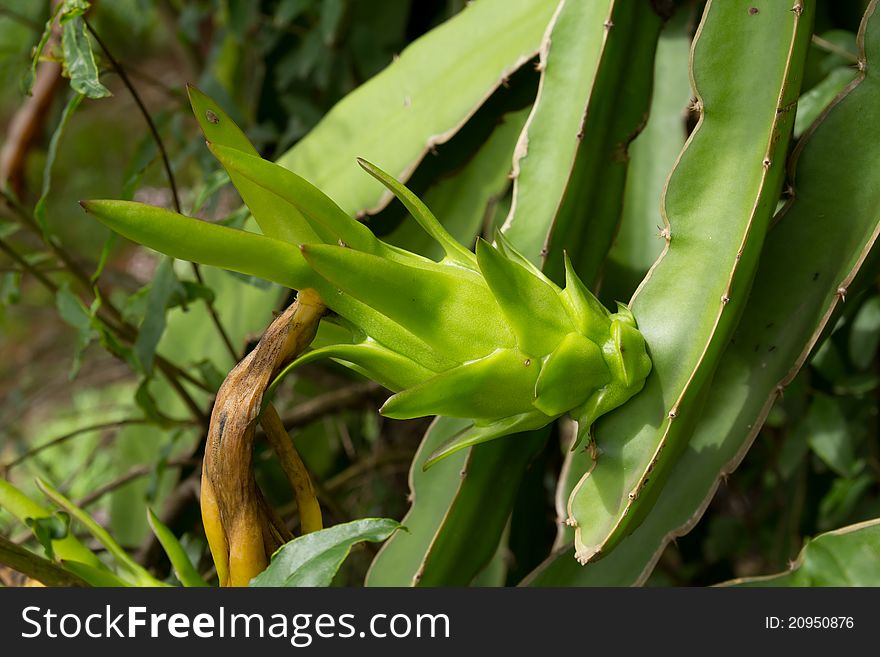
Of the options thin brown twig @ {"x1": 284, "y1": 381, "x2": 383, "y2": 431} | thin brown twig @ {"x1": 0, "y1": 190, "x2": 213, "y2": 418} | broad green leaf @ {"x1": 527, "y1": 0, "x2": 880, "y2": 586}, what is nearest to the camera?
broad green leaf @ {"x1": 527, "y1": 0, "x2": 880, "y2": 586}

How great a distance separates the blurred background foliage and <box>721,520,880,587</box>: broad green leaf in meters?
0.14

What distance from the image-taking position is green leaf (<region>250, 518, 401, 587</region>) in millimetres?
388

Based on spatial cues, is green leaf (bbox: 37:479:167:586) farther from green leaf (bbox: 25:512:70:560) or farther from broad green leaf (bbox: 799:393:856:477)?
broad green leaf (bbox: 799:393:856:477)

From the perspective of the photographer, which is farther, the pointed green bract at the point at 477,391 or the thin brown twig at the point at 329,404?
the thin brown twig at the point at 329,404

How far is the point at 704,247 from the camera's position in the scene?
18.7 inches

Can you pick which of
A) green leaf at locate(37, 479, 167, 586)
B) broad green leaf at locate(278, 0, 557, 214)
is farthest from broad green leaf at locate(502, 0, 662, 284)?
green leaf at locate(37, 479, 167, 586)

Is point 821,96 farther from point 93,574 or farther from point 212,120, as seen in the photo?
point 93,574

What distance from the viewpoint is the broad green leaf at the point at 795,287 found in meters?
0.50

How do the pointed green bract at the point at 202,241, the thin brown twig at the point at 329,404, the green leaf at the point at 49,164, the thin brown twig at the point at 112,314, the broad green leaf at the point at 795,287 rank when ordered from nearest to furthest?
the pointed green bract at the point at 202,241
the broad green leaf at the point at 795,287
the green leaf at the point at 49,164
the thin brown twig at the point at 112,314
the thin brown twig at the point at 329,404

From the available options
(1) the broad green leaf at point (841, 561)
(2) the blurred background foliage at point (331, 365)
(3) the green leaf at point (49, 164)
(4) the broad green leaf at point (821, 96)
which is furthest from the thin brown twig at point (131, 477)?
(4) the broad green leaf at point (821, 96)

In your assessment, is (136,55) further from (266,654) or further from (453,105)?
(266,654)

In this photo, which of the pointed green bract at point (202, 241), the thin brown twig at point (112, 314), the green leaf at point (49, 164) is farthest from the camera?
the thin brown twig at point (112, 314)

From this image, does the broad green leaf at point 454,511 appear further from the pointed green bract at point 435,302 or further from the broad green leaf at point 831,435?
the broad green leaf at point 831,435

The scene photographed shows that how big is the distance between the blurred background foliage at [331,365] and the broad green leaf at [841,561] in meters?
0.14
